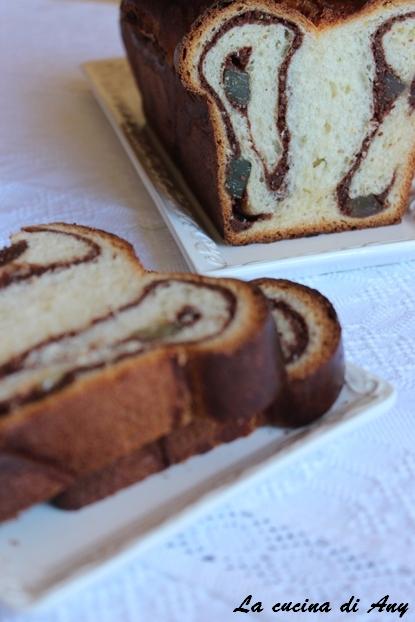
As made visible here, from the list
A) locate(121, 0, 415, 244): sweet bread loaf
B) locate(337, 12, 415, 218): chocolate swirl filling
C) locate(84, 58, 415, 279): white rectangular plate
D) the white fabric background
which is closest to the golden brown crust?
the white fabric background

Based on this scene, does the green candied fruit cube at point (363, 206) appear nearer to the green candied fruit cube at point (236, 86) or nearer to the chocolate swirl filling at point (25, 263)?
the green candied fruit cube at point (236, 86)

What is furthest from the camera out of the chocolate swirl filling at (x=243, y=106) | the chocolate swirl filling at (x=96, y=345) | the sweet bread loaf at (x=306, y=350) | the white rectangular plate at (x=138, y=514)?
the chocolate swirl filling at (x=243, y=106)

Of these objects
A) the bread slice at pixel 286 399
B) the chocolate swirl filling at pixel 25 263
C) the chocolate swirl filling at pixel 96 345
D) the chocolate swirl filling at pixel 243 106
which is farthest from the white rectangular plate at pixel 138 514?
the chocolate swirl filling at pixel 243 106

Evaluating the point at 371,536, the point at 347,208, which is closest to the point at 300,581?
the point at 371,536

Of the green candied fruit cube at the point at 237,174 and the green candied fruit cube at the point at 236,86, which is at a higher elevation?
the green candied fruit cube at the point at 236,86

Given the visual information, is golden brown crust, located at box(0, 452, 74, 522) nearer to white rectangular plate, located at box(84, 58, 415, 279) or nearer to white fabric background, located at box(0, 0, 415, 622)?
white fabric background, located at box(0, 0, 415, 622)

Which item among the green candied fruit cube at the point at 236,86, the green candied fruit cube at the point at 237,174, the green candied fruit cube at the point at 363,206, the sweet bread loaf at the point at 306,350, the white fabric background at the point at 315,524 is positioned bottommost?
the white fabric background at the point at 315,524

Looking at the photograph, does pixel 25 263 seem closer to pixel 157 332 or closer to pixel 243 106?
pixel 157 332

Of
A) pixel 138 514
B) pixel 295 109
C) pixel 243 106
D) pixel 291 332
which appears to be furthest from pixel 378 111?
pixel 138 514
